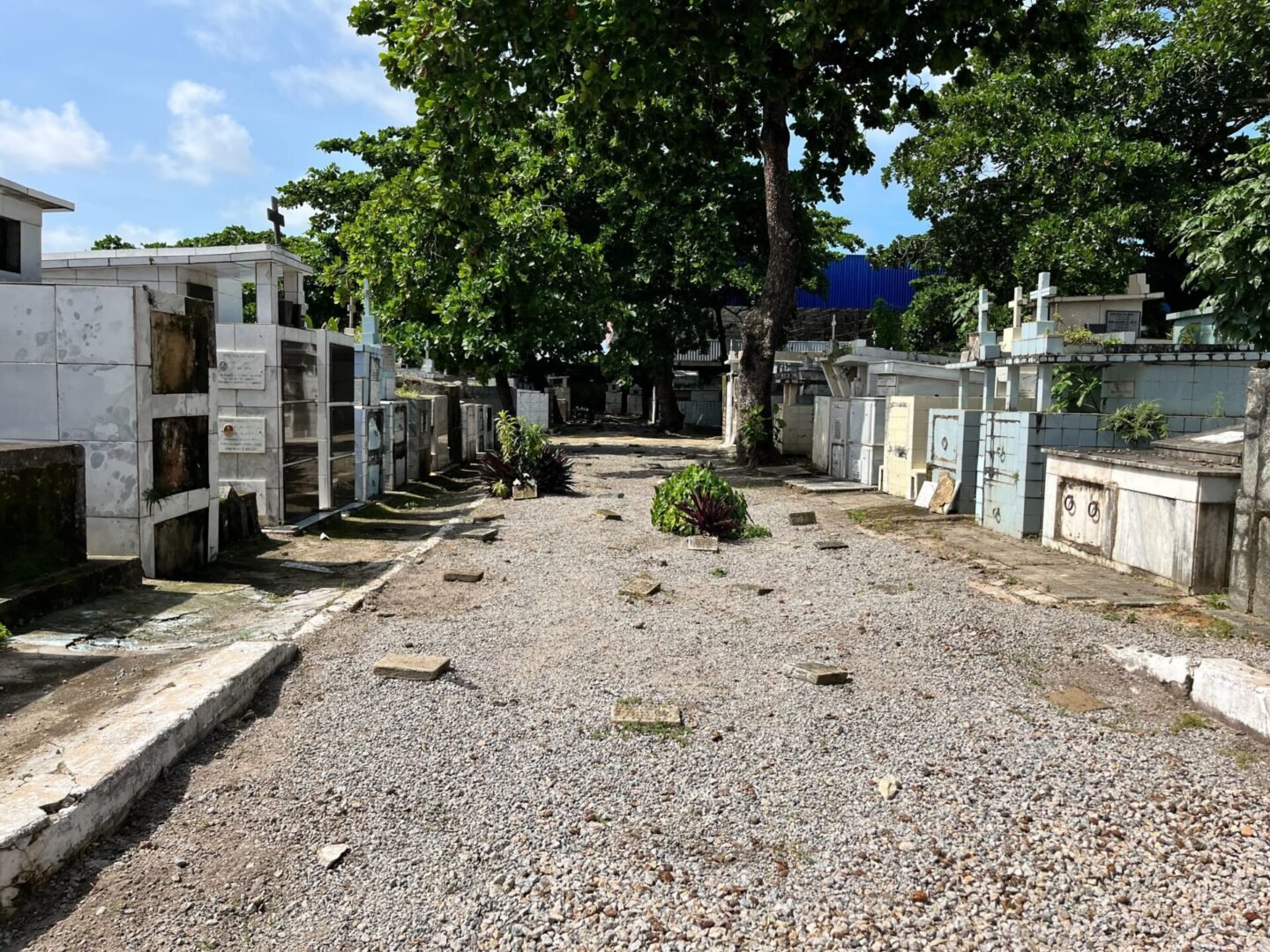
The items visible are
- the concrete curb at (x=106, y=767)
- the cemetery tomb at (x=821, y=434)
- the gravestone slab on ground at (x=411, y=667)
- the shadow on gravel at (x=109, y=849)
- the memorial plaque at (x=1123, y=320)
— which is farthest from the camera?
the memorial plaque at (x=1123, y=320)

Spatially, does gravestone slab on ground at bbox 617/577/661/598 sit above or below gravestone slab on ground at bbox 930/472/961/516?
below

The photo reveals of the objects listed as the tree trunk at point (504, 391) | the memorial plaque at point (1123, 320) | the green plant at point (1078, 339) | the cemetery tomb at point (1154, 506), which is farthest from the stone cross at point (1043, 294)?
the tree trunk at point (504, 391)

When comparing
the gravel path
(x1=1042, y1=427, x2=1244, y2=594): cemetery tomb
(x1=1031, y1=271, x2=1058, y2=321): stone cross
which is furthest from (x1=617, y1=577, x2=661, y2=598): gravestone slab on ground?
(x1=1031, y1=271, x2=1058, y2=321): stone cross

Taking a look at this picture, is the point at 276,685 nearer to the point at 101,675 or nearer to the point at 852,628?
the point at 101,675

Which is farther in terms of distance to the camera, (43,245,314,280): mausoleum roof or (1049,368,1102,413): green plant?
(1049,368,1102,413): green plant

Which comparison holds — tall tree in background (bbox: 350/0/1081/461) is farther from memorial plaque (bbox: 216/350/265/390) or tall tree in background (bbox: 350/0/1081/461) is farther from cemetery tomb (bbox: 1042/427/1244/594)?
cemetery tomb (bbox: 1042/427/1244/594)

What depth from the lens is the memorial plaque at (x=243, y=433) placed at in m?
10.2

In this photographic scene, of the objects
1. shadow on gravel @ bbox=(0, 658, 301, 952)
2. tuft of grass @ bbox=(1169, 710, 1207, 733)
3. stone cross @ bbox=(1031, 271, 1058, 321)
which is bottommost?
shadow on gravel @ bbox=(0, 658, 301, 952)

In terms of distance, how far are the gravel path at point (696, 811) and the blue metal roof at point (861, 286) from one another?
4007 cm

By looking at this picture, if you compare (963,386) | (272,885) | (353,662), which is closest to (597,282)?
(963,386)

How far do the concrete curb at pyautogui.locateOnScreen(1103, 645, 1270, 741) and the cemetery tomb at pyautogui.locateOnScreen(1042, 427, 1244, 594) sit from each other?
Result: 8.14 feet

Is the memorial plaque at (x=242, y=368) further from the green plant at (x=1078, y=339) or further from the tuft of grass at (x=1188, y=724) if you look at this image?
the green plant at (x=1078, y=339)

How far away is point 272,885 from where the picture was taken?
3.12 metres

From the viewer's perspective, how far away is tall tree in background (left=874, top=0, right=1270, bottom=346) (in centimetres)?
2217
